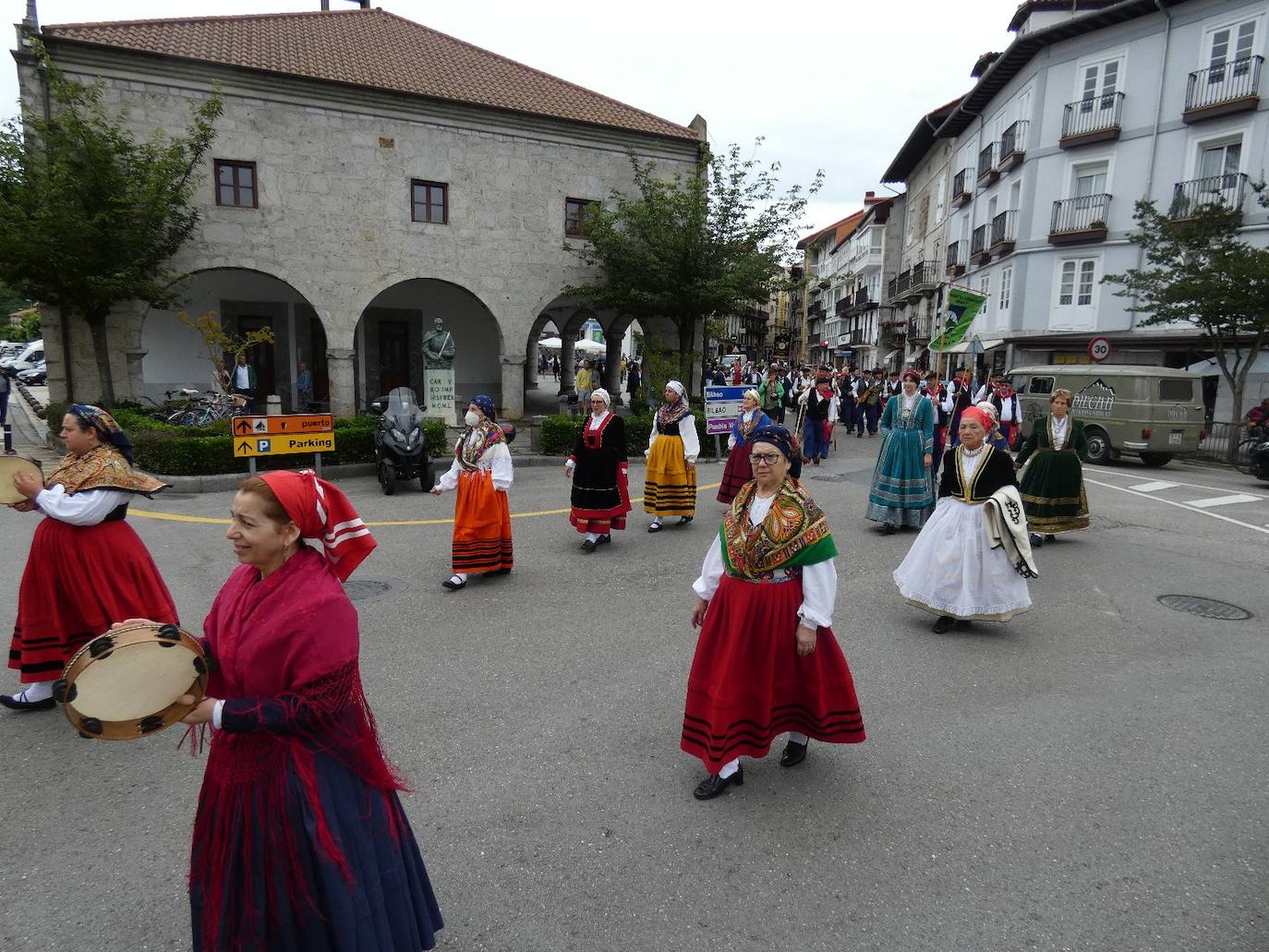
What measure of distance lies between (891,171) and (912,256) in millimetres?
5185

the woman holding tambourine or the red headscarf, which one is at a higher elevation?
the red headscarf

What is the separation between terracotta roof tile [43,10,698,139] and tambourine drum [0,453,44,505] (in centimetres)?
1661

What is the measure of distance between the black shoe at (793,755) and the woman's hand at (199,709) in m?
2.97

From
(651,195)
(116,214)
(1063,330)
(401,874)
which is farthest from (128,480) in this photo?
(1063,330)

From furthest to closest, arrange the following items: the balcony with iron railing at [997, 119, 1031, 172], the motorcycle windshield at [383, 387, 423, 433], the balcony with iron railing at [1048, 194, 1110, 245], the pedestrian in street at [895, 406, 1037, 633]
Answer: the balcony with iron railing at [997, 119, 1031, 172] → the balcony with iron railing at [1048, 194, 1110, 245] → the motorcycle windshield at [383, 387, 423, 433] → the pedestrian in street at [895, 406, 1037, 633]

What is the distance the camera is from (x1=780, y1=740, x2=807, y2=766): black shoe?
419 centimetres

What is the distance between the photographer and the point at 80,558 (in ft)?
14.4

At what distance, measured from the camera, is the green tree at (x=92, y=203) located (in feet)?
46.1

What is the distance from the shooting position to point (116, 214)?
14906 millimetres

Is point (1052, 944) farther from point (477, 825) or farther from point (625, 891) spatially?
point (477, 825)

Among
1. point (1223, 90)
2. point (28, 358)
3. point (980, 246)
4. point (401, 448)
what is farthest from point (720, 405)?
point (28, 358)

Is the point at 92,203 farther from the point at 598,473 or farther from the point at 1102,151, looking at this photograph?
the point at 1102,151

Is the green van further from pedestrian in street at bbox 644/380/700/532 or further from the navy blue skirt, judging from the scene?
the navy blue skirt

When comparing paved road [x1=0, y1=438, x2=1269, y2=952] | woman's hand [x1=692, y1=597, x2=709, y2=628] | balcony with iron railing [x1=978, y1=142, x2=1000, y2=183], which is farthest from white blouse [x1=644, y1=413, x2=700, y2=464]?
balcony with iron railing [x1=978, y1=142, x2=1000, y2=183]
